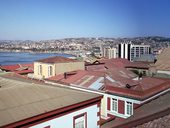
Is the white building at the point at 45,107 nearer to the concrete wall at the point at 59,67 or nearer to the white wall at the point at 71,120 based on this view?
the white wall at the point at 71,120

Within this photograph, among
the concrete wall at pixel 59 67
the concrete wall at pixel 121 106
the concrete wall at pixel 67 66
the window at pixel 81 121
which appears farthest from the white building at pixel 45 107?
the concrete wall at pixel 67 66

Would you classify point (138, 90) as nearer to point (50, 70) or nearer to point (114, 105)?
point (114, 105)

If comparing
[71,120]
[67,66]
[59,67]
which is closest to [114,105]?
[71,120]

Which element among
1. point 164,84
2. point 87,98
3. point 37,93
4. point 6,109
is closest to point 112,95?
point 164,84

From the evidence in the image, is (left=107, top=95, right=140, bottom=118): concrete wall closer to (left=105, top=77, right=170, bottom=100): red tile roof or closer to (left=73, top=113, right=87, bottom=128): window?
(left=105, top=77, right=170, bottom=100): red tile roof

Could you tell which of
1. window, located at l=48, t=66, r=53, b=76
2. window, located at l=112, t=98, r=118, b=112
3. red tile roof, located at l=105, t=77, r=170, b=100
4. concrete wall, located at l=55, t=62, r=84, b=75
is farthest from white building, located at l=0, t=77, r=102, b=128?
window, located at l=48, t=66, r=53, b=76

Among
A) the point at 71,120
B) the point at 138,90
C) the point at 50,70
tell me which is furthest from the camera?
the point at 50,70

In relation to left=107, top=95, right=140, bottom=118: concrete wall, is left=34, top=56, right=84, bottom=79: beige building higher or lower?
higher

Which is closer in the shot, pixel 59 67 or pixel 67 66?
pixel 59 67
